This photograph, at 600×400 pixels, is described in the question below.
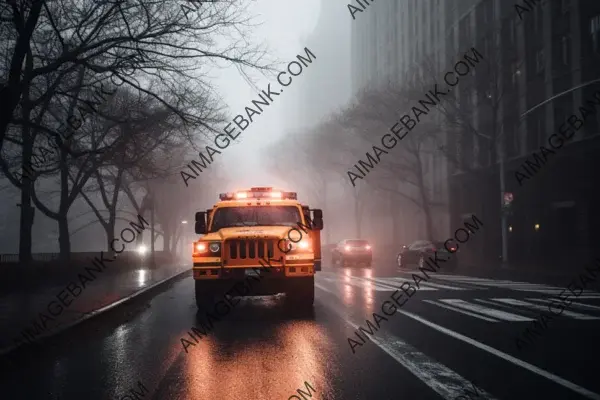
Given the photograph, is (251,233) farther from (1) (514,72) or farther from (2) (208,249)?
(1) (514,72)

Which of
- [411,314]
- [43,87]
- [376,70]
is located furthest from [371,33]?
[411,314]

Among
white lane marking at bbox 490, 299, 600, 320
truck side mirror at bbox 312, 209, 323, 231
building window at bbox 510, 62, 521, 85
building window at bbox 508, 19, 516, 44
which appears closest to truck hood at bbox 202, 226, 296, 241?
truck side mirror at bbox 312, 209, 323, 231

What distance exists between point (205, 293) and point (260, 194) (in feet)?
10.7

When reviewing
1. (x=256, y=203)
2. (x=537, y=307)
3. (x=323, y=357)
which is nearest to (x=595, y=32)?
(x=537, y=307)

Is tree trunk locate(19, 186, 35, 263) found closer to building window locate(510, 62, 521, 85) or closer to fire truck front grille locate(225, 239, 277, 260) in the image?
fire truck front grille locate(225, 239, 277, 260)

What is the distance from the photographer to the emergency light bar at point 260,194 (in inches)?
586

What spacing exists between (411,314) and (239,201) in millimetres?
4837

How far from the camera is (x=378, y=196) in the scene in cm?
6234

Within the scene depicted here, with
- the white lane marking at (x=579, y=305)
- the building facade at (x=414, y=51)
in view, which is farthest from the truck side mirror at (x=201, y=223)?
the building facade at (x=414, y=51)

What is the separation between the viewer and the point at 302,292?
13.0 meters

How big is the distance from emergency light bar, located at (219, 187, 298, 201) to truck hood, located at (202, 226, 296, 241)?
1.61m

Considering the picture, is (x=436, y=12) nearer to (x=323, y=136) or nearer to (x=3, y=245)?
(x=323, y=136)

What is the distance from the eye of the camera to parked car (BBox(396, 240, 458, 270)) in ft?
97.4

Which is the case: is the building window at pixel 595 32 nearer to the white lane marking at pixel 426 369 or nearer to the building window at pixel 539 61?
the building window at pixel 539 61
